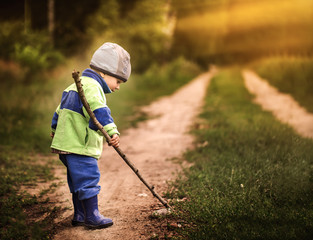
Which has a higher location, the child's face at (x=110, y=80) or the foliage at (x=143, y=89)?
the child's face at (x=110, y=80)

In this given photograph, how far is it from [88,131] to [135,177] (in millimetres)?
1789

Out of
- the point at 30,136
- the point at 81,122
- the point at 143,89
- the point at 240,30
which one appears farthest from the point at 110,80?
the point at 240,30

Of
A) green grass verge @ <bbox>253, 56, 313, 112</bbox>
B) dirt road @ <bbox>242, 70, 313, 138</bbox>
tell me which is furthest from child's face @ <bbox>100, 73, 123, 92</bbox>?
green grass verge @ <bbox>253, 56, 313, 112</bbox>

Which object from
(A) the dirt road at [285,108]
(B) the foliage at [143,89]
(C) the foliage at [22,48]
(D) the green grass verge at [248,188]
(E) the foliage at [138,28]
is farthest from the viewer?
(E) the foliage at [138,28]

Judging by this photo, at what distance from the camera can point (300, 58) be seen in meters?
13.4

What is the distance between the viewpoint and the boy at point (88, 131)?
2.77 metres

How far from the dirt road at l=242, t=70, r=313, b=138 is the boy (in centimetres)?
405

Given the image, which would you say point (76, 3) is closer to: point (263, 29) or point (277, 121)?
point (277, 121)

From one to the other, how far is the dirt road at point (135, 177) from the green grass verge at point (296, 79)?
12.3ft

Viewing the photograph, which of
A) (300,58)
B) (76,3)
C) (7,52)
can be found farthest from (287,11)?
(7,52)

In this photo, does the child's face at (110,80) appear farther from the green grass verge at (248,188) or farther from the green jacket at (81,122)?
the green grass verge at (248,188)

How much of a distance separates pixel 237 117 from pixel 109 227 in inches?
202

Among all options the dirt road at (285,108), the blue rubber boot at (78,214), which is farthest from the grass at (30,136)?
the dirt road at (285,108)

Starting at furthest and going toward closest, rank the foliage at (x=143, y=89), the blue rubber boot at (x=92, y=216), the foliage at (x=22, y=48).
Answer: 1. the foliage at (x=22, y=48)
2. the foliage at (x=143, y=89)
3. the blue rubber boot at (x=92, y=216)
